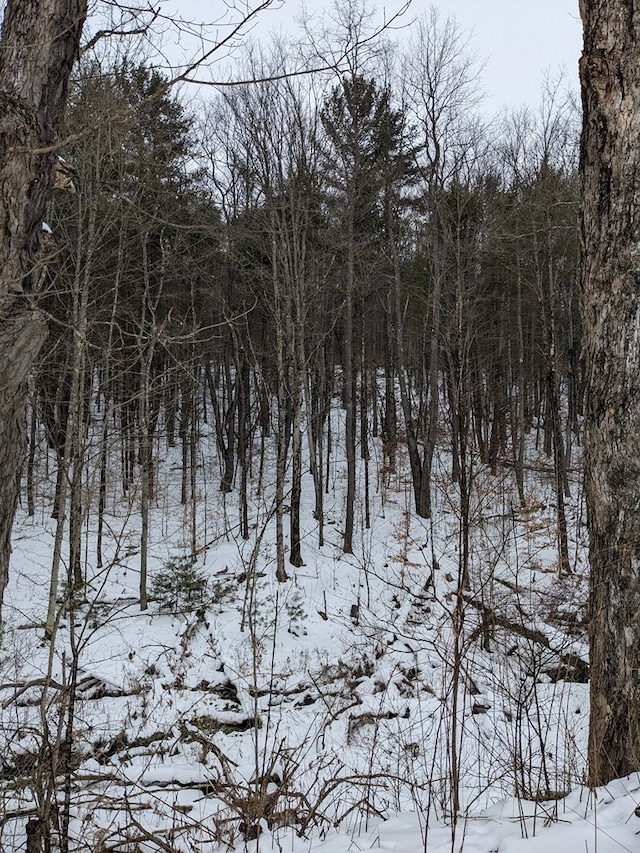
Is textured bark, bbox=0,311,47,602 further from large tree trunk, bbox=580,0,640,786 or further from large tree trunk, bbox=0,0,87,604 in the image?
large tree trunk, bbox=580,0,640,786

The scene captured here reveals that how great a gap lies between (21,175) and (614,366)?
9.47 ft

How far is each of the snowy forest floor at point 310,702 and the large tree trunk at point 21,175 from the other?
2.49ft

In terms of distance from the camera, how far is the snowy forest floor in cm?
263

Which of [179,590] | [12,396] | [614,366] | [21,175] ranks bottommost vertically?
[179,590]

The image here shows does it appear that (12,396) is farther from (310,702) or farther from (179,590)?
(179,590)

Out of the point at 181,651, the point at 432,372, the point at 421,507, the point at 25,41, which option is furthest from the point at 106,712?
the point at 432,372

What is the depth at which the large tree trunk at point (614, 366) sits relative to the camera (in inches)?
106

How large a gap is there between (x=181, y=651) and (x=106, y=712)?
5.87 feet

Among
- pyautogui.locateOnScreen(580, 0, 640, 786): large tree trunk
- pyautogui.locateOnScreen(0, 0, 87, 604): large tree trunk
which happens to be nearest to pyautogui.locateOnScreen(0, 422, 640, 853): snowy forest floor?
pyautogui.locateOnScreen(580, 0, 640, 786): large tree trunk

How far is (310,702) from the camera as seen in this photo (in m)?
7.58

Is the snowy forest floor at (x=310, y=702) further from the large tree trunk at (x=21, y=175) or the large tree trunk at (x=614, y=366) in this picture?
the large tree trunk at (x=21, y=175)

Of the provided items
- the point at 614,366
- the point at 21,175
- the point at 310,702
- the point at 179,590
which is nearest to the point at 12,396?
the point at 21,175

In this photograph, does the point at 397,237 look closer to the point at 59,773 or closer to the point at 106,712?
the point at 106,712

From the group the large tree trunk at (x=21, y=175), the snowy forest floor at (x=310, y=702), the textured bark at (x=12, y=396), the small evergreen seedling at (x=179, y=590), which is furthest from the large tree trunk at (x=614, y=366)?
the small evergreen seedling at (x=179, y=590)
